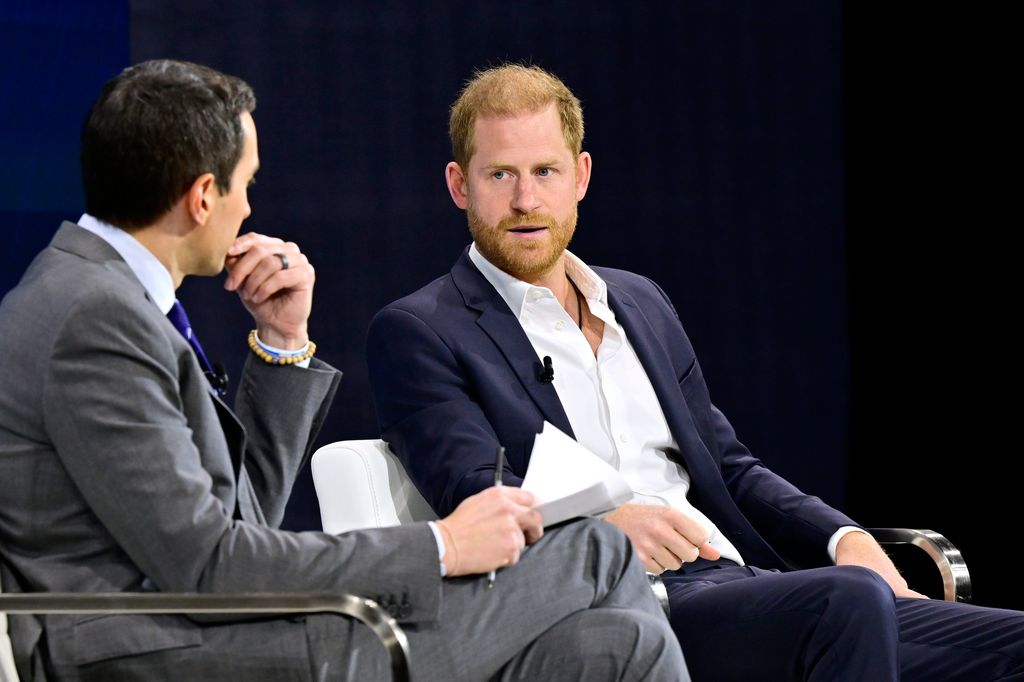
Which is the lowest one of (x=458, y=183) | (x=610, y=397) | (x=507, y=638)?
(x=507, y=638)

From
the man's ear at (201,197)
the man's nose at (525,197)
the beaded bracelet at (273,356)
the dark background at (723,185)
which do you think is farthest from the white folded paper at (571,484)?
the dark background at (723,185)

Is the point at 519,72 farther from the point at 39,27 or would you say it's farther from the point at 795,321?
the point at 795,321

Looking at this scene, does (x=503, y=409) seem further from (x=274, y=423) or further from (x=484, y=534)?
(x=484, y=534)

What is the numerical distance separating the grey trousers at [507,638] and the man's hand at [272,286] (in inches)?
22.9

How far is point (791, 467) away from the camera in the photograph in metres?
5.06

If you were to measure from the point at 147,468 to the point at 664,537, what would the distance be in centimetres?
107

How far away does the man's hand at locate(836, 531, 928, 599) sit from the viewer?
274cm

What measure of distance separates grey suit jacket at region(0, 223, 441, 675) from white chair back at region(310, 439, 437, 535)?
0.87 metres

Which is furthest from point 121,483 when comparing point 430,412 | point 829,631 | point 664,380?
point 664,380

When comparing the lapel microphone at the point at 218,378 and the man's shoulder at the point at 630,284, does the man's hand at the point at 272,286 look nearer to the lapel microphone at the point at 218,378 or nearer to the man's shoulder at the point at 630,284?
the lapel microphone at the point at 218,378

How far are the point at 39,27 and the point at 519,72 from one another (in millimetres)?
1727

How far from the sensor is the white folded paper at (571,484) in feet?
6.41

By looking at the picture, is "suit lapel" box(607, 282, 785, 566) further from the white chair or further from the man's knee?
the man's knee

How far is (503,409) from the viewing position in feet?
8.97
